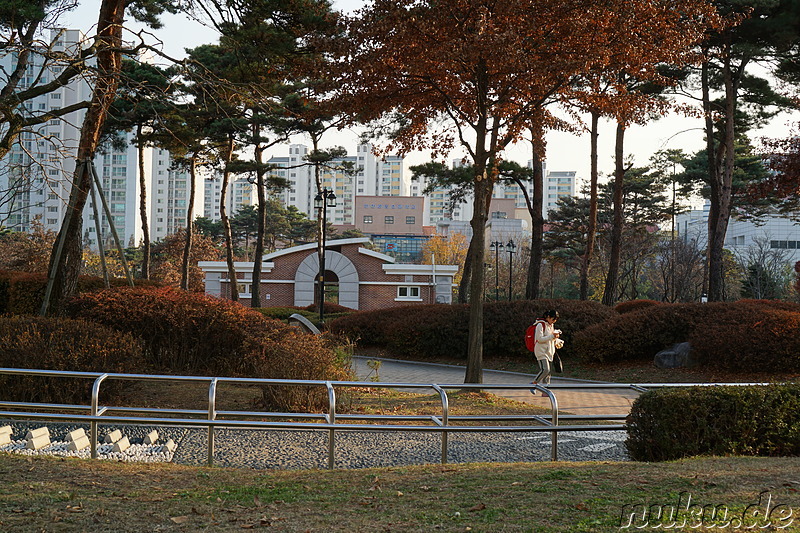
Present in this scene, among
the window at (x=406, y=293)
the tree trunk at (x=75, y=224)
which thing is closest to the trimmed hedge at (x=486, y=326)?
the tree trunk at (x=75, y=224)

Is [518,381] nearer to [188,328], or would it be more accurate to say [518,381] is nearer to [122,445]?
[188,328]

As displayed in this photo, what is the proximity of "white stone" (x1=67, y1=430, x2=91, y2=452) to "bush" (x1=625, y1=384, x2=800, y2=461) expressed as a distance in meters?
5.47

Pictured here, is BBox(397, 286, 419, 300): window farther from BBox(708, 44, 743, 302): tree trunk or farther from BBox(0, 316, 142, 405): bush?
BBox(0, 316, 142, 405): bush

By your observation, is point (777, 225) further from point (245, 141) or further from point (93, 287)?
point (93, 287)

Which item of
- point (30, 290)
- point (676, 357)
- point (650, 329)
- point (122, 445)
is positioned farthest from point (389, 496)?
point (30, 290)

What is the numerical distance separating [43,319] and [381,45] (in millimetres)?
6756

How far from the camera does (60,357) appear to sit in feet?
28.7

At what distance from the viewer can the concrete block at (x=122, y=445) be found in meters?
7.43

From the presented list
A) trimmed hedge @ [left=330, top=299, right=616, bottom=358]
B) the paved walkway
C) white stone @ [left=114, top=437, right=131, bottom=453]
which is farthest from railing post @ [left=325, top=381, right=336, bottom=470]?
trimmed hedge @ [left=330, top=299, right=616, bottom=358]

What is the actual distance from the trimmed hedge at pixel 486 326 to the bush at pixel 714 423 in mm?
11015

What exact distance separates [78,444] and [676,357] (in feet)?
41.7

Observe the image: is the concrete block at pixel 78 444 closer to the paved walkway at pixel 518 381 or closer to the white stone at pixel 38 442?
the white stone at pixel 38 442

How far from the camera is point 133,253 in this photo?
72000 mm

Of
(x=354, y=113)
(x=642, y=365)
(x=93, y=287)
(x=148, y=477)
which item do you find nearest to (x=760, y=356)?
(x=642, y=365)
